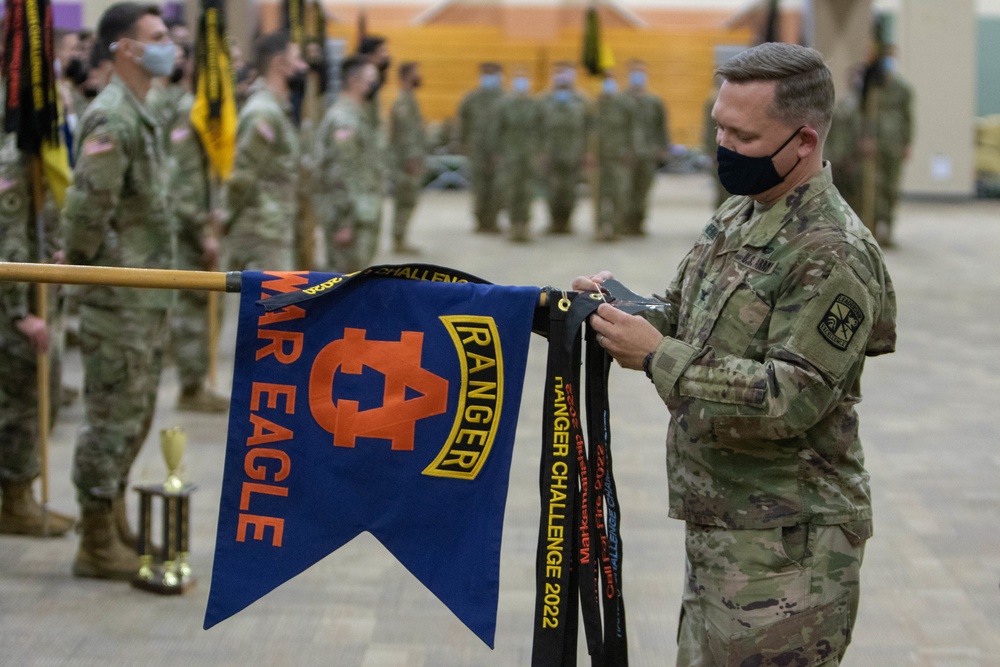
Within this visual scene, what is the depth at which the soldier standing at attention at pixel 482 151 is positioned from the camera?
13375mm

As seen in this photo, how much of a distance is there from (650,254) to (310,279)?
9.47 m

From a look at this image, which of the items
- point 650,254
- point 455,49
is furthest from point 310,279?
point 455,49

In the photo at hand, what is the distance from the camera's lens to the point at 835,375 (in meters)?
1.97

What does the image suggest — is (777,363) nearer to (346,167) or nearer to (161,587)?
(161,587)

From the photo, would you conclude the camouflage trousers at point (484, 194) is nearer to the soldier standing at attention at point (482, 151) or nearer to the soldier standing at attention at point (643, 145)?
the soldier standing at attention at point (482, 151)

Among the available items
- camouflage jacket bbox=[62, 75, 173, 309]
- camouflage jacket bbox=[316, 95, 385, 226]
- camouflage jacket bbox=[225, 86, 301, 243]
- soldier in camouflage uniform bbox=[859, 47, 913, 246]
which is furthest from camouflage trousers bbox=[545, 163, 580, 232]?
camouflage jacket bbox=[62, 75, 173, 309]

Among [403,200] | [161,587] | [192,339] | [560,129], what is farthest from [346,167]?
[560,129]

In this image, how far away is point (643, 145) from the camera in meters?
12.9

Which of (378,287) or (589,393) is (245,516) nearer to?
(378,287)

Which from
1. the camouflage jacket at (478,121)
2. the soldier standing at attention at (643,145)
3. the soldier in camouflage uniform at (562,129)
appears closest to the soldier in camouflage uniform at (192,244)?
the soldier in camouflage uniform at (562,129)

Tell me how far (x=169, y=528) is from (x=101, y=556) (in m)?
0.33

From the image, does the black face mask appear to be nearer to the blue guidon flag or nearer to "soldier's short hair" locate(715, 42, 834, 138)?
"soldier's short hair" locate(715, 42, 834, 138)

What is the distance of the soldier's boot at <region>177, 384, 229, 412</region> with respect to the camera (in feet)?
20.1

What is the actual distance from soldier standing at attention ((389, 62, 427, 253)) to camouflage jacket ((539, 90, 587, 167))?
1.34m
